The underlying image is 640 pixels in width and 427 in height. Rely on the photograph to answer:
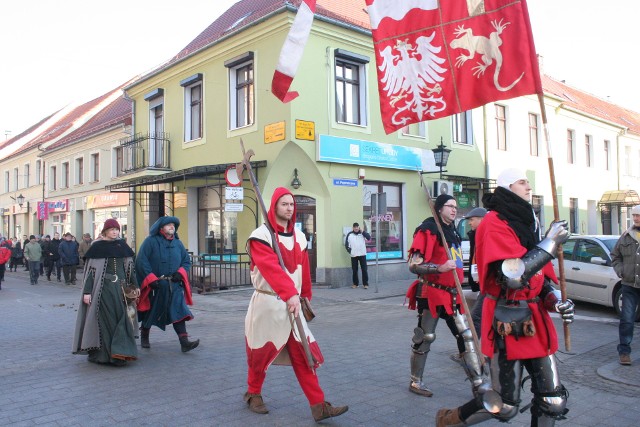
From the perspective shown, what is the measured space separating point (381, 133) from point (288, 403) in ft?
40.8

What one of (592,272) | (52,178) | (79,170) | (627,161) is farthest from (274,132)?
(627,161)

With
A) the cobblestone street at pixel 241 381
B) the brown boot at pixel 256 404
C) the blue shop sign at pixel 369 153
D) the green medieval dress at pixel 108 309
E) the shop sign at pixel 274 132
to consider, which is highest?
the shop sign at pixel 274 132

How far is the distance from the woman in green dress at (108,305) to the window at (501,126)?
59.7 feet

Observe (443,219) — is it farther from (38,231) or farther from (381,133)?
(38,231)

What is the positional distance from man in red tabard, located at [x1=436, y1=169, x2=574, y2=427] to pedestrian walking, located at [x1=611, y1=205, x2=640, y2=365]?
3.37 m

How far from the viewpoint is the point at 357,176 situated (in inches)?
619

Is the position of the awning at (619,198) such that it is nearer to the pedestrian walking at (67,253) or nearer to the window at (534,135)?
the window at (534,135)

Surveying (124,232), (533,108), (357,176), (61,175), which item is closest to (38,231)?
(61,175)

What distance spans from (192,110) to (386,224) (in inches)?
304

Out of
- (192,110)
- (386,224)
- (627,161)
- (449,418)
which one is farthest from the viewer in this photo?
(627,161)

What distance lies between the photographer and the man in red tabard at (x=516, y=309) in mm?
3232

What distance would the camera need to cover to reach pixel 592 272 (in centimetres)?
1002

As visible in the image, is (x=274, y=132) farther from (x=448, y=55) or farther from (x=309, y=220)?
(x=448, y=55)

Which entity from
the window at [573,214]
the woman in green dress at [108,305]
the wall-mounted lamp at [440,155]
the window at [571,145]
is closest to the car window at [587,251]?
the wall-mounted lamp at [440,155]
